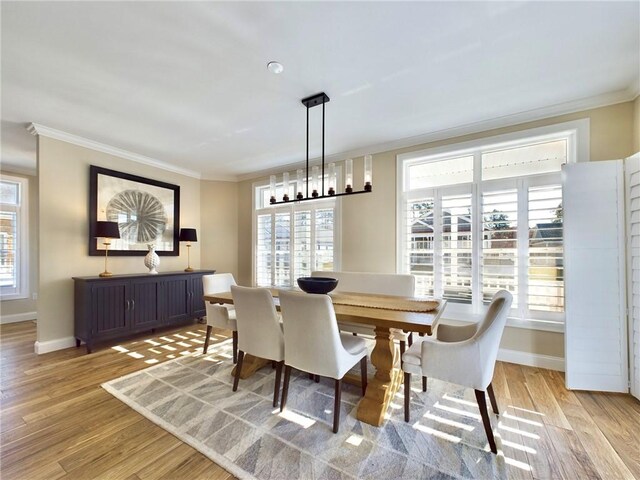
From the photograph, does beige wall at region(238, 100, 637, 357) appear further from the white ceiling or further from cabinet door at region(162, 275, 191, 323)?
cabinet door at region(162, 275, 191, 323)

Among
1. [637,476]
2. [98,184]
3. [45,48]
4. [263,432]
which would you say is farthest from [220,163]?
[637,476]

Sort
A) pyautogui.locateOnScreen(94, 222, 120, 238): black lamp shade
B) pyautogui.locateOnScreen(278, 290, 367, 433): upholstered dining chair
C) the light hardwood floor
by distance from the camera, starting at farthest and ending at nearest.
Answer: pyautogui.locateOnScreen(94, 222, 120, 238): black lamp shade, pyautogui.locateOnScreen(278, 290, 367, 433): upholstered dining chair, the light hardwood floor

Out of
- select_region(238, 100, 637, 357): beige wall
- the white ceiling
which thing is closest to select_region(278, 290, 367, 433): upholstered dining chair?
the white ceiling

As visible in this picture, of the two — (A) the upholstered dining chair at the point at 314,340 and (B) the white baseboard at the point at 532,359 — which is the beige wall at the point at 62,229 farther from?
(B) the white baseboard at the point at 532,359

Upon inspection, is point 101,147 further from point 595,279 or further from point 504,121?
point 595,279

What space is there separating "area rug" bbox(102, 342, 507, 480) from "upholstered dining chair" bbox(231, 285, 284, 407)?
0.31m

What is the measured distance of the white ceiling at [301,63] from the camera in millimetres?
1621

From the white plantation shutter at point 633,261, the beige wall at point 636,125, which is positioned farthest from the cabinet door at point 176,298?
the beige wall at point 636,125

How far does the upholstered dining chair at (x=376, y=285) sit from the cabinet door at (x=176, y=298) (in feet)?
7.22

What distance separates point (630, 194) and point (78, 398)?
493 cm

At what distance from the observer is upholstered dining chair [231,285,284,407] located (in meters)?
2.10

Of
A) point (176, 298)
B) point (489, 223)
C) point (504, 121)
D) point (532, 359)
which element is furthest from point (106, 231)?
point (532, 359)

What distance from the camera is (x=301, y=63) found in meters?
2.04

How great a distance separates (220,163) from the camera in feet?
14.7
